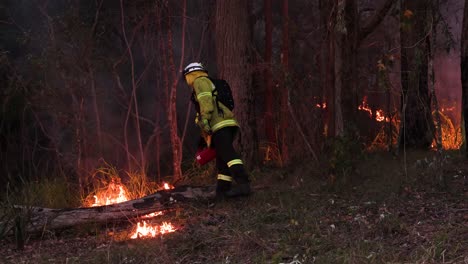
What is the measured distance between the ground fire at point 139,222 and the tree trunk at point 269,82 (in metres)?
2.72

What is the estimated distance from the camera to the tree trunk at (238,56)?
372 inches

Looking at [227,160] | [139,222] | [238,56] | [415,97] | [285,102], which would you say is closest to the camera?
[139,222]

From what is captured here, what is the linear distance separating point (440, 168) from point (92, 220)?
412cm

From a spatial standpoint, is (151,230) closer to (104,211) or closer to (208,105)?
(104,211)

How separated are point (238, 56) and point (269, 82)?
171 centimetres

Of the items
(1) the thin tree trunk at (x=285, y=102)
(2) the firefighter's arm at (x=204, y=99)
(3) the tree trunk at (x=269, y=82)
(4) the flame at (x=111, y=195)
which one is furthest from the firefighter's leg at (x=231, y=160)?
(3) the tree trunk at (x=269, y=82)

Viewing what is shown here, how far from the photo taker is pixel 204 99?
7.37 m

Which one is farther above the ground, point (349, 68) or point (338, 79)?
point (349, 68)

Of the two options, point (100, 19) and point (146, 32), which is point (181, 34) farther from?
point (100, 19)

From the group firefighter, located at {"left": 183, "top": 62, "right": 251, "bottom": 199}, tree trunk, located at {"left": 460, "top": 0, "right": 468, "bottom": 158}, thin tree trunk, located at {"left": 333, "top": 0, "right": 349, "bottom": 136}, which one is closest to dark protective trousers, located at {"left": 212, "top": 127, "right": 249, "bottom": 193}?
firefighter, located at {"left": 183, "top": 62, "right": 251, "bottom": 199}

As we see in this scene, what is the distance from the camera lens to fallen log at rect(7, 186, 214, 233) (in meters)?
7.11

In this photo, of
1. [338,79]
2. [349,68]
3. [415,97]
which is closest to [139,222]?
[338,79]

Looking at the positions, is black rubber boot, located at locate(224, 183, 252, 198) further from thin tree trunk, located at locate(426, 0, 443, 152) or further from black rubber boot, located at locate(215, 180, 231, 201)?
thin tree trunk, located at locate(426, 0, 443, 152)

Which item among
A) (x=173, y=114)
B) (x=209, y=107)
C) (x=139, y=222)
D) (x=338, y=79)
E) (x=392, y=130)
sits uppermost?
(x=338, y=79)
